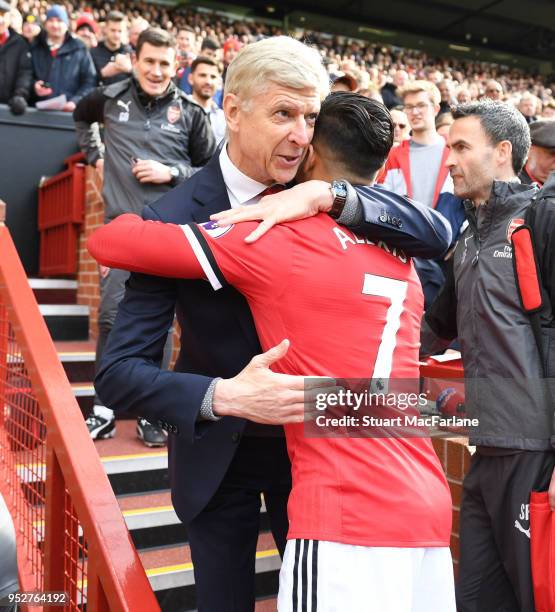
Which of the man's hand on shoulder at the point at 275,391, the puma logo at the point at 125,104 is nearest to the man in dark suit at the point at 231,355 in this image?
the man's hand on shoulder at the point at 275,391

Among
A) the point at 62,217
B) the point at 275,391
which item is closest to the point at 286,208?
the point at 275,391

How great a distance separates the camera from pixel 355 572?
1.19 metres

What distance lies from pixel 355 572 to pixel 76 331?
434 cm

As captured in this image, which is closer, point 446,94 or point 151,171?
point 151,171

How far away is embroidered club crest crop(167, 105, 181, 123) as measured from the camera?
3754 mm

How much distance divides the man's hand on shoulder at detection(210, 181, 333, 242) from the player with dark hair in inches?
0.7

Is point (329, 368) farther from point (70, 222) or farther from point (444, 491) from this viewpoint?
point (70, 222)

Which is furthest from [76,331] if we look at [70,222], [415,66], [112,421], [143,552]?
[415,66]

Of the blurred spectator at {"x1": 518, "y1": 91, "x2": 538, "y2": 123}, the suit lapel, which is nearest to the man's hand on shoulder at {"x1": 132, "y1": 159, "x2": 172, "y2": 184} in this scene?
the suit lapel

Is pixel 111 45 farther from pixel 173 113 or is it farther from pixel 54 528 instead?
pixel 54 528

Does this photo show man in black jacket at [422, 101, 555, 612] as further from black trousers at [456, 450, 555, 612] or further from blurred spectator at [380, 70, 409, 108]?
blurred spectator at [380, 70, 409, 108]

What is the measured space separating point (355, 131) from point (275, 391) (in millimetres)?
522

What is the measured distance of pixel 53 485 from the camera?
7.06 ft

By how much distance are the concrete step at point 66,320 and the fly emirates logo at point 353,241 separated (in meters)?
4.11
